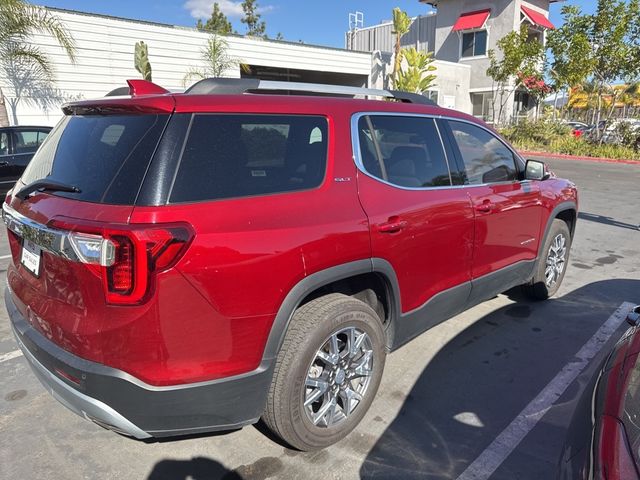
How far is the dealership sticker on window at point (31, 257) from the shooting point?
7.45 feet

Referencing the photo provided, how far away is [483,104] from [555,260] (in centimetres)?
2769

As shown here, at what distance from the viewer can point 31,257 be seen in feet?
7.71

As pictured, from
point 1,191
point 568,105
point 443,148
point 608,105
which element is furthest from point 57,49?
point 568,105

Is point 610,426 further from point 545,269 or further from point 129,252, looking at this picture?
point 545,269

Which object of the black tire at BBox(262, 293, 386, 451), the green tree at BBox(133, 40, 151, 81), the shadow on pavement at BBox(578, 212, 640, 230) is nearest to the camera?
the black tire at BBox(262, 293, 386, 451)

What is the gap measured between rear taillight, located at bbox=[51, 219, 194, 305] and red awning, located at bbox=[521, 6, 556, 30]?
32.2m

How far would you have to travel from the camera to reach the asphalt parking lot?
2547 millimetres

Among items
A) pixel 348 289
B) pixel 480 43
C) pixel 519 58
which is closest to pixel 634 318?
pixel 348 289

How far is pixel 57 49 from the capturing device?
15164mm

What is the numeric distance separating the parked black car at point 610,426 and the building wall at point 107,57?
14412 mm

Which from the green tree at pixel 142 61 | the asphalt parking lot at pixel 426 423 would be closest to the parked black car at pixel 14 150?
the asphalt parking lot at pixel 426 423

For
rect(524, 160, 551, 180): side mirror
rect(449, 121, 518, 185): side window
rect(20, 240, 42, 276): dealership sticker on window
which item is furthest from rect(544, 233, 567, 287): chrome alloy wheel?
rect(20, 240, 42, 276): dealership sticker on window

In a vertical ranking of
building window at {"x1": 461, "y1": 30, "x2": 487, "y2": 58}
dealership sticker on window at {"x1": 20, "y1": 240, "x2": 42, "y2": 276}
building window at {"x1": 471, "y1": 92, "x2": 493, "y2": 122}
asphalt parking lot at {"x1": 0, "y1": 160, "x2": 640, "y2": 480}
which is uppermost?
building window at {"x1": 461, "y1": 30, "x2": 487, "y2": 58}

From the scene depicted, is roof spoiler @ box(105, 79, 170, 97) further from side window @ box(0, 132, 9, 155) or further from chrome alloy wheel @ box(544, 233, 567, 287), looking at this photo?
side window @ box(0, 132, 9, 155)
